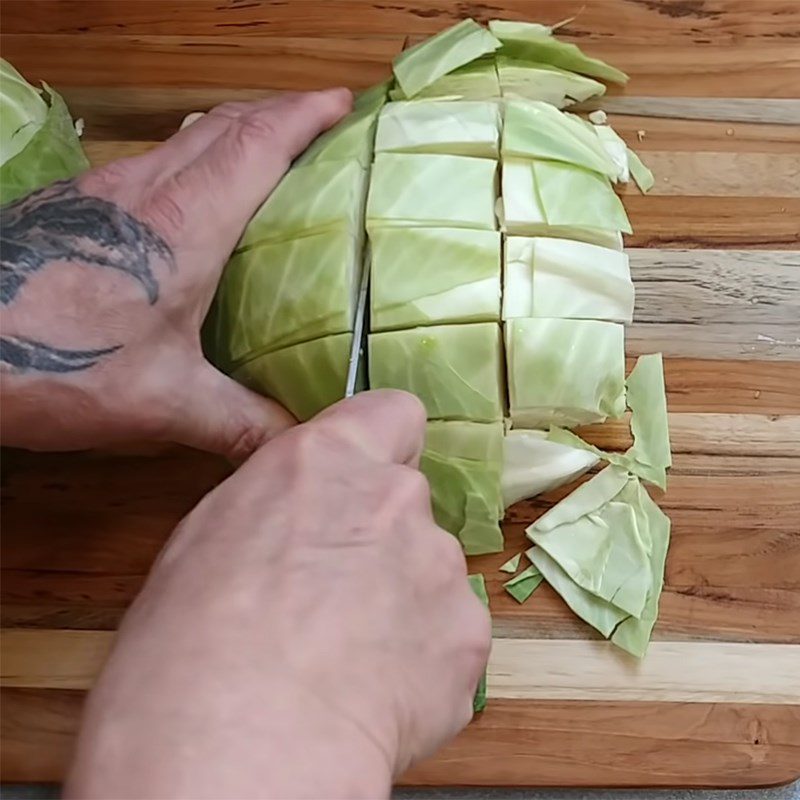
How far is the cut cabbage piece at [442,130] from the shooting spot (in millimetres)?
1455

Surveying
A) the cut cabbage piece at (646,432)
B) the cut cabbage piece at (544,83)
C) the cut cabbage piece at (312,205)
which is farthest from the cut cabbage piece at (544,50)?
the cut cabbage piece at (646,432)

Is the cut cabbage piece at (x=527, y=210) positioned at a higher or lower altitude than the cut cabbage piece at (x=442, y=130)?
lower

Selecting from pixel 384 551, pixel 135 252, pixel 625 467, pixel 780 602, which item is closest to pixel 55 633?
pixel 135 252

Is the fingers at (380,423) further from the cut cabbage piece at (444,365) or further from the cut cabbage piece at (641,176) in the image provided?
the cut cabbage piece at (641,176)

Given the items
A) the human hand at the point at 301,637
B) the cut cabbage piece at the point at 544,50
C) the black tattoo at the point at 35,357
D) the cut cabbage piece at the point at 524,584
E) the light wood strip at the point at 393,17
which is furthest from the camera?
the light wood strip at the point at 393,17

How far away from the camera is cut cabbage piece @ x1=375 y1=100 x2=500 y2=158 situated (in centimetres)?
Result: 146

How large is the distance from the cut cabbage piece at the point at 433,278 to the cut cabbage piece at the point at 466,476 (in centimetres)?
15

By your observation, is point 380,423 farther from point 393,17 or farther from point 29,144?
point 393,17

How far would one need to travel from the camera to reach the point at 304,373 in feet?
4.66

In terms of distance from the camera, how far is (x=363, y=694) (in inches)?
37.3

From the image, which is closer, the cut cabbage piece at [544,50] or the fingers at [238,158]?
the fingers at [238,158]

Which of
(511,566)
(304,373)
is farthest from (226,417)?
(511,566)

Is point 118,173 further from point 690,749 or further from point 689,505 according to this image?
point 690,749

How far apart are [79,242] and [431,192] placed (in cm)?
45
